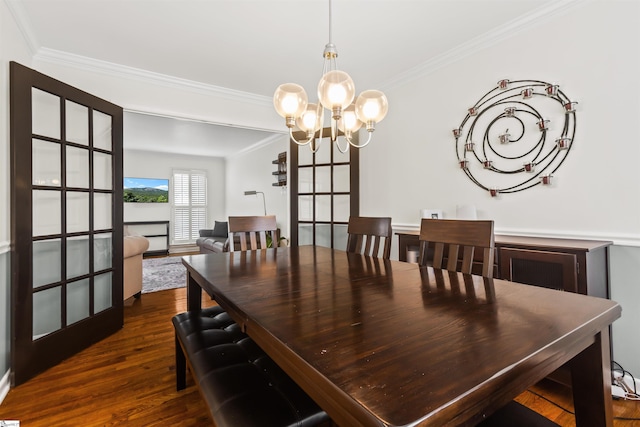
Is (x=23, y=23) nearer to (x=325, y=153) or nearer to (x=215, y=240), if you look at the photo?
(x=325, y=153)

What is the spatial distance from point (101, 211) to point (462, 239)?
9.06 feet

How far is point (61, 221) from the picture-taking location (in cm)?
218

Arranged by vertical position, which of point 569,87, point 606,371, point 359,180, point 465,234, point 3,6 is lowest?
point 606,371

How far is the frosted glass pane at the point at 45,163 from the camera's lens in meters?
2.02

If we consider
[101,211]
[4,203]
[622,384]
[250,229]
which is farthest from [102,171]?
[622,384]

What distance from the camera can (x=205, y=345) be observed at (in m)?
1.31

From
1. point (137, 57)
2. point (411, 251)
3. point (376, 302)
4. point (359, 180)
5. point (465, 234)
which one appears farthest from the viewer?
point (359, 180)

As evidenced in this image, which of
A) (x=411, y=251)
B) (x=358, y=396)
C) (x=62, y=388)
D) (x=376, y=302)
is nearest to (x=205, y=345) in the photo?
(x=376, y=302)

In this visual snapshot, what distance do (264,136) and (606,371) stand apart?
5.39 metres

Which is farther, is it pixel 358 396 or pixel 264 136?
pixel 264 136

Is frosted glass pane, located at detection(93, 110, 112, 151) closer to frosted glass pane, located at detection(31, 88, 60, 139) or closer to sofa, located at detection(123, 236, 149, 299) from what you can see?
frosted glass pane, located at detection(31, 88, 60, 139)

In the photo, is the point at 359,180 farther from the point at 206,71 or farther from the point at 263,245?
the point at 206,71

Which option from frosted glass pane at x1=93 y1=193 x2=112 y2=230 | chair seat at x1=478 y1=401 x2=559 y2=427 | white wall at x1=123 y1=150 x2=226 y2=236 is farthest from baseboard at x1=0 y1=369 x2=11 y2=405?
white wall at x1=123 y1=150 x2=226 y2=236

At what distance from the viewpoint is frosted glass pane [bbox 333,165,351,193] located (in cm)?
340
